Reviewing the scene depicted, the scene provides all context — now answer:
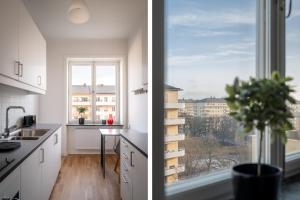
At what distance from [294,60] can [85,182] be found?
3649mm

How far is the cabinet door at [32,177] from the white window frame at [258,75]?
3.99 feet

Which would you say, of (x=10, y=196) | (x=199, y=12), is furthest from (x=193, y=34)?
(x=10, y=196)

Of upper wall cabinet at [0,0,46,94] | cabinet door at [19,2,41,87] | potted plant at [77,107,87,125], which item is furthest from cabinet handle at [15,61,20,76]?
potted plant at [77,107,87,125]

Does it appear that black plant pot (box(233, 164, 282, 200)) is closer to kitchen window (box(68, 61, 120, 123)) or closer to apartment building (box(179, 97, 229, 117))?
apartment building (box(179, 97, 229, 117))

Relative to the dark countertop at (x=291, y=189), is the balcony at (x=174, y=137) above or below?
above

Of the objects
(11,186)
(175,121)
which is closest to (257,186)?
(175,121)

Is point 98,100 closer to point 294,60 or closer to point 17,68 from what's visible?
point 17,68

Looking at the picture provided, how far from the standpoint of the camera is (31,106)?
5445mm

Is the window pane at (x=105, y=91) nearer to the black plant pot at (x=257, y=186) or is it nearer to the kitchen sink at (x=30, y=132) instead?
the kitchen sink at (x=30, y=132)

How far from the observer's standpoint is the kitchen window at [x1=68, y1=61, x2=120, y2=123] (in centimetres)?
676

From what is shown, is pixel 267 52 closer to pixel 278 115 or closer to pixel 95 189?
pixel 278 115

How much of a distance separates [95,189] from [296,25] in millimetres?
3387

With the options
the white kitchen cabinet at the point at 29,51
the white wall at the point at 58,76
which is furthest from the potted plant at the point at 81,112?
the white kitchen cabinet at the point at 29,51

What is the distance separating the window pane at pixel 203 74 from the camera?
1.46 m
